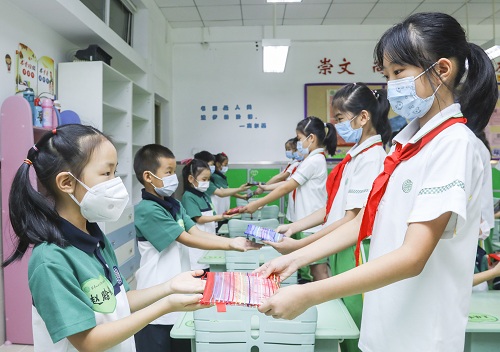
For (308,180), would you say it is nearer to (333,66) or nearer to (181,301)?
(181,301)

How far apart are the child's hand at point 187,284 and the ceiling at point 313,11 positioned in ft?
15.9

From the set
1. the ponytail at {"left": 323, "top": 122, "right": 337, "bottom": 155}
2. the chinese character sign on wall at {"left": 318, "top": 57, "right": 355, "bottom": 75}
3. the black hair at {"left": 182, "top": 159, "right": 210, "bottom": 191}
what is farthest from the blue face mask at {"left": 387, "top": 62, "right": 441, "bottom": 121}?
the chinese character sign on wall at {"left": 318, "top": 57, "right": 355, "bottom": 75}

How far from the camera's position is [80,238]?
0.97m

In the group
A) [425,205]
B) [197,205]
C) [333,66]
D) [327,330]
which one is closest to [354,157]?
[327,330]

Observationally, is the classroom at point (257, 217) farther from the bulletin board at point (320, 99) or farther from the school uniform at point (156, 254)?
the bulletin board at point (320, 99)

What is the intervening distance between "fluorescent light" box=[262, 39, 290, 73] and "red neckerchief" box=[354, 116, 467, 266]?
10.1 ft

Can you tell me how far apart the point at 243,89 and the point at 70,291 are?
224 inches

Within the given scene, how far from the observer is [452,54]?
897 millimetres

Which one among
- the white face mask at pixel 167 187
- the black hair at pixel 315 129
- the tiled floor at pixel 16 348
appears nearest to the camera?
the white face mask at pixel 167 187

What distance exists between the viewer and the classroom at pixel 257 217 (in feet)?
2.78

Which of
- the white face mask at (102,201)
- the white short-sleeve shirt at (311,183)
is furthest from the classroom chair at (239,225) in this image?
the white face mask at (102,201)

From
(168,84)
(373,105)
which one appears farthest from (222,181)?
(373,105)

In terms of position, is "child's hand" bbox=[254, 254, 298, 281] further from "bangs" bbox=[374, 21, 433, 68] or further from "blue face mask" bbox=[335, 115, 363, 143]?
"blue face mask" bbox=[335, 115, 363, 143]

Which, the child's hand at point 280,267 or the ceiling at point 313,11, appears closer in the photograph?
the child's hand at point 280,267
